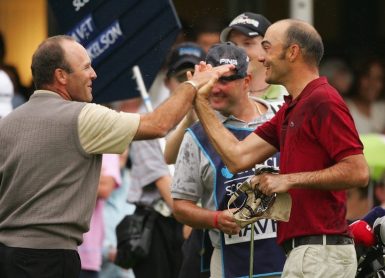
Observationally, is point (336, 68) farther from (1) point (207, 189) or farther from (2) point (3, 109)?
(1) point (207, 189)

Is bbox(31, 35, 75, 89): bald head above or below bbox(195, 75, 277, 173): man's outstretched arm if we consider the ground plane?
above

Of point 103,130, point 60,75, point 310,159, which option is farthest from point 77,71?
point 310,159

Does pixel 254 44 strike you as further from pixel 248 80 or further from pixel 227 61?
pixel 227 61

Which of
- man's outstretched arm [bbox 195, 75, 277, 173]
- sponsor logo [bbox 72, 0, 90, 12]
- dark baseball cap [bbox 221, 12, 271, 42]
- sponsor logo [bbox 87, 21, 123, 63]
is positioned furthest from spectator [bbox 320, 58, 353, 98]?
man's outstretched arm [bbox 195, 75, 277, 173]

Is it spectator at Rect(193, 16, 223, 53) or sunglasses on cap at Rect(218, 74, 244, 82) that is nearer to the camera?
sunglasses on cap at Rect(218, 74, 244, 82)

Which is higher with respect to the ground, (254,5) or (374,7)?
(254,5)

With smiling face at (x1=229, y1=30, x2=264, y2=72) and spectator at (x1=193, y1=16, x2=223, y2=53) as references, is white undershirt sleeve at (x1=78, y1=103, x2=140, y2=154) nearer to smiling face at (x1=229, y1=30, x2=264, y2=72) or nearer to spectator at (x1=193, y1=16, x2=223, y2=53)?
smiling face at (x1=229, y1=30, x2=264, y2=72)

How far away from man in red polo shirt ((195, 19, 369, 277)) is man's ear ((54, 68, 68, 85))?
70cm

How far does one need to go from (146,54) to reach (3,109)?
1238mm

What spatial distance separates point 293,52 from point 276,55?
9 centimetres

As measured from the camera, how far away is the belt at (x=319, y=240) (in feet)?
24.3

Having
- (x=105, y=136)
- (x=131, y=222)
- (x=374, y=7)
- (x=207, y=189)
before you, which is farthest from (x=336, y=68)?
(x=105, y=136)

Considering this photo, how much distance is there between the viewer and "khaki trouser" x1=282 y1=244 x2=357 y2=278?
7367mm

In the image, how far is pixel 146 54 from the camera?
1002cm
